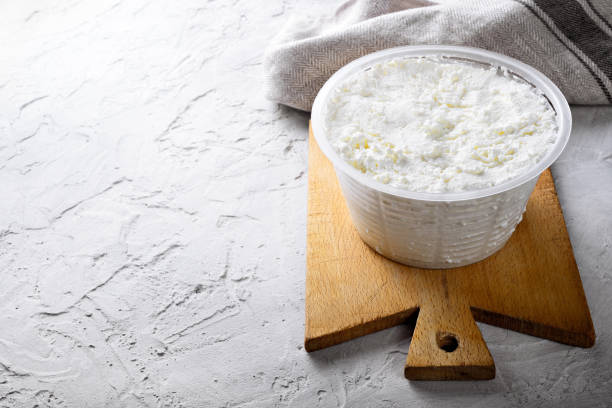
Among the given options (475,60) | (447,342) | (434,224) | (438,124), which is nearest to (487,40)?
(475,60)

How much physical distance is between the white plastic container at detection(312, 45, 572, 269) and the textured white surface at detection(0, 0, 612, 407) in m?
0.13

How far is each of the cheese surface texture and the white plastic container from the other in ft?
0.05

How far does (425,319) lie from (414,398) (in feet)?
0.38

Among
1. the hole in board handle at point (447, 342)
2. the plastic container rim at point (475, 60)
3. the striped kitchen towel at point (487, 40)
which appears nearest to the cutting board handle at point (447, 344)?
the hole in board handle at point (447, 342)

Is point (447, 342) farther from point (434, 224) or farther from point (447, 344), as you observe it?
point (434, 224)

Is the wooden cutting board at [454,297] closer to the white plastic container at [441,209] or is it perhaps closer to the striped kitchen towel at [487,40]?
the white plastic container at [441,209]

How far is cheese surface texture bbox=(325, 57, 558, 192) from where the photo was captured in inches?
32.2

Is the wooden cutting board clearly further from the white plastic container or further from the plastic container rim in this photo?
the plastic container rim

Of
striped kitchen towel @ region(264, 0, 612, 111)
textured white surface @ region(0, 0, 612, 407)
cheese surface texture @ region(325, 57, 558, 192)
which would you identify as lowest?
Result: textured white surface @ region(0, 0, 612, 407)

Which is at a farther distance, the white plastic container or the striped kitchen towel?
the striped kitchen towel

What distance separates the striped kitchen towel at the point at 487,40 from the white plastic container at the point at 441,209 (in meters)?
0.21

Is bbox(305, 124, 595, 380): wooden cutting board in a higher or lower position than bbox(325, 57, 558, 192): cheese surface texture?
lower

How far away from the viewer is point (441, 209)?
80 cm

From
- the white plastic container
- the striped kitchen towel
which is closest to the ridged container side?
the white plastic container
